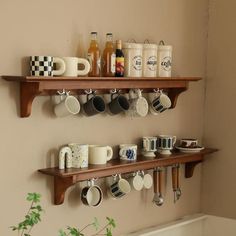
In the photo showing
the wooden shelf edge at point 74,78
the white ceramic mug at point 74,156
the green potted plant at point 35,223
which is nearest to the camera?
the green potted plant at point 35,223

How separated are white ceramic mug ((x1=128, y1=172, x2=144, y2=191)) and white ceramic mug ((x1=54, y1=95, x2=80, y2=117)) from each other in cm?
50

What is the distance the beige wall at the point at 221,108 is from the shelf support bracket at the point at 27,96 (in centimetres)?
124

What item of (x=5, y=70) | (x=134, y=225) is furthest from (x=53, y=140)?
(x=134, y=225)

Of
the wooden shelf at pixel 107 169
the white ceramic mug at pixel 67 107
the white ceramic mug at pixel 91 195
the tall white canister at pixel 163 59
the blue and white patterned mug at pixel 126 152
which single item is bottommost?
the white ceramic mug at pixel 91 195

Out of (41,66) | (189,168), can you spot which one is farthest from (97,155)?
(189,168)

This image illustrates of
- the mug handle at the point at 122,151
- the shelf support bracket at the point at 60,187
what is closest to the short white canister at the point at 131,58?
the mug handle at the point at 122,151

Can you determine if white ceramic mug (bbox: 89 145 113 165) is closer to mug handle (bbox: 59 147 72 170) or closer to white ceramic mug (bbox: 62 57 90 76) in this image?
mug handle (bbox: 59 147 72 170)

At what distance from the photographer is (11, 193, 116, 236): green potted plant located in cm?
149

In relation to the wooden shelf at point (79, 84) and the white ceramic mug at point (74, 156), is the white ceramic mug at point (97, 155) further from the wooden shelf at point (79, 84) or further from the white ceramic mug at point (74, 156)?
the wooden shelf at point (79, 84)

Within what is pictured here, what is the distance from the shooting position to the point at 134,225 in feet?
8.04

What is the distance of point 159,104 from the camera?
2.41 metres

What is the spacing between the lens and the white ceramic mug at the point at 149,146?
238 cm

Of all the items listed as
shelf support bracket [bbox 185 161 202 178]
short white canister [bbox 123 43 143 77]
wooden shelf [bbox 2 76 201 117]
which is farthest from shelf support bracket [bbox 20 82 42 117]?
shelf support bracket [bbox 185 161 202 178]

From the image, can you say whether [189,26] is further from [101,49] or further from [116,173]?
[116,173]
